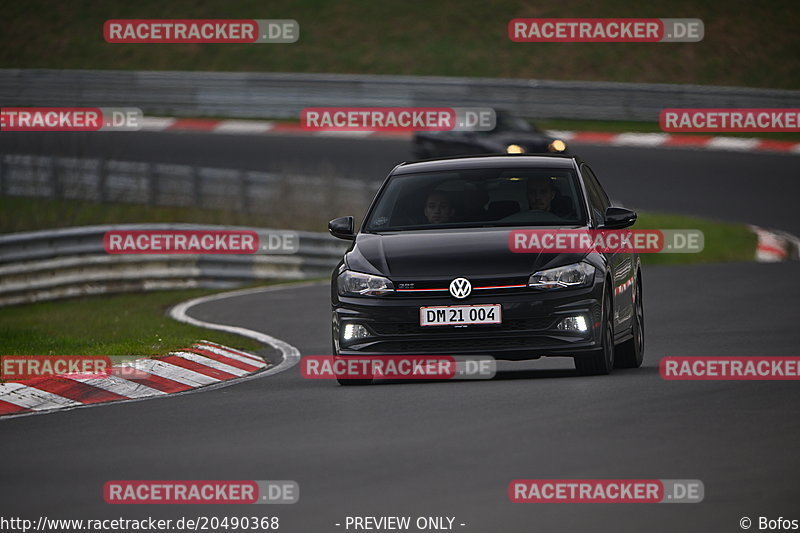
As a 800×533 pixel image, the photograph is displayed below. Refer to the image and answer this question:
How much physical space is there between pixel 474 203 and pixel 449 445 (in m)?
3.66

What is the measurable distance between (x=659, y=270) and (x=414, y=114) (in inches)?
655

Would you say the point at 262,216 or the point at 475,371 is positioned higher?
the point at 262,216

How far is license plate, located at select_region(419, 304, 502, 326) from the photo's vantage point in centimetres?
1116

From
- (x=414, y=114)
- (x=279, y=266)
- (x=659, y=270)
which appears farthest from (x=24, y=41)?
(x=659, y=270)

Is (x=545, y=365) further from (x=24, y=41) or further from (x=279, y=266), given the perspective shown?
(x=24, y=41)

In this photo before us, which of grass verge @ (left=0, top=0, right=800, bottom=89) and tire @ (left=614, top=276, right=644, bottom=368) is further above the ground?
grass verge @ (left=0, top=0, right=800, bottom=89)

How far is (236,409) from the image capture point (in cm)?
1072
